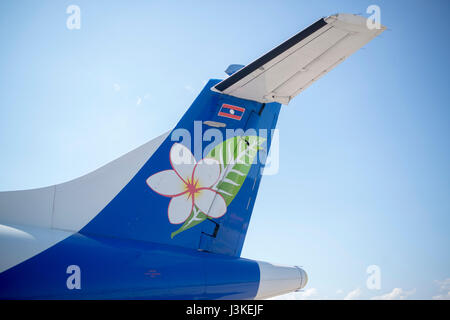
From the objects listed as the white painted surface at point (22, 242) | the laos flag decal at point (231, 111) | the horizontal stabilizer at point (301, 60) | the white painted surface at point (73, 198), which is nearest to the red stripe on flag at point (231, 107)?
the laos flag decal at point (231, 111)

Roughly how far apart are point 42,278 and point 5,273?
9.2 inches

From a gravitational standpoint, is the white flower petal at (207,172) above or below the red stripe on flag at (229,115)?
below

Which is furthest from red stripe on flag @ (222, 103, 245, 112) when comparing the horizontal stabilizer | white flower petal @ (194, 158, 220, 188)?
white flower petal @ (194, 158, 220, 188)

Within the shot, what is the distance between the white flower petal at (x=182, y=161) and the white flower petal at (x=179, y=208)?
0.69 ft

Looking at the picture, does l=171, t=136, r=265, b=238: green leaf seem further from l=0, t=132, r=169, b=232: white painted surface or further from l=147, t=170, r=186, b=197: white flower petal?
l=0, t=132, r=169, b=232: white painted surface

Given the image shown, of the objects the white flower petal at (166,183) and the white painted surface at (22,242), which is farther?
the white flower petal at (166,183)

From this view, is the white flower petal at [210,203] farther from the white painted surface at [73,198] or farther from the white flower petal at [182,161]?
the white painted surface at [73,198]

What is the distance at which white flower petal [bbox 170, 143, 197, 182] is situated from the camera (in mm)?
3398

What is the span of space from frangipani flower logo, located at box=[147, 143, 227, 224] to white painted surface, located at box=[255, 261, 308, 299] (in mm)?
784

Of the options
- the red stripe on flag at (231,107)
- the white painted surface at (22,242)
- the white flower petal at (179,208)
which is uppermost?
the red stripe on flag at (231,107)

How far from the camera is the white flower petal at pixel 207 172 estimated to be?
3.51m

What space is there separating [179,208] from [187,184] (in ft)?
0.87

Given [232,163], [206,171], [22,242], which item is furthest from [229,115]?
[22,242]

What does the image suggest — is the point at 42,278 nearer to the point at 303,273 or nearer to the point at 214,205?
the point at 214,205
